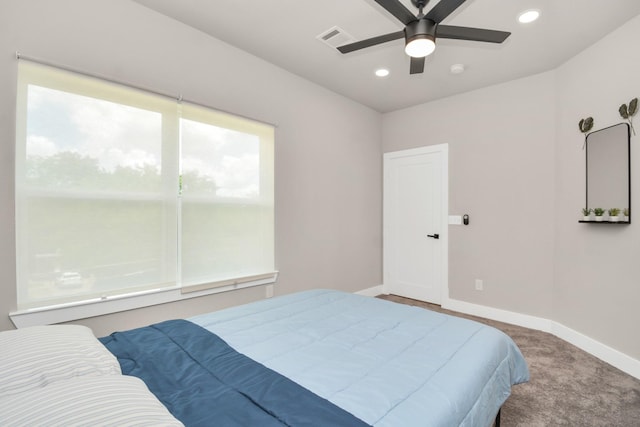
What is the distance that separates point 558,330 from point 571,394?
1263 mm

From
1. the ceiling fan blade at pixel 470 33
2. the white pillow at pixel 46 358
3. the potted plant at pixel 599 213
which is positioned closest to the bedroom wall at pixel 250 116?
the white pillow at pixel 46 358

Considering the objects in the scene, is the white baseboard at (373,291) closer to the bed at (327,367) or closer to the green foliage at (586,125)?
the bed at (327,367)

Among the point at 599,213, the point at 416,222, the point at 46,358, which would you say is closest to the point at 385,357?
the point at 46,358

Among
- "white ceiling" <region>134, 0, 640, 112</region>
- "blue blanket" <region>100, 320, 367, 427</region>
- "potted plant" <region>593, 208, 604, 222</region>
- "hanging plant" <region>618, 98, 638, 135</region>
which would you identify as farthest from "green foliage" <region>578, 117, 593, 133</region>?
"blue blanket" <region>100, 320, 367, 427</region>

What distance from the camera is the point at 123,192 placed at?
89.1 inches

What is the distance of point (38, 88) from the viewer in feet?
6.40

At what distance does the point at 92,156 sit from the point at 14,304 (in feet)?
3.32

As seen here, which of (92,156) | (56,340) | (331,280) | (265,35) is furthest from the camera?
(331,280)

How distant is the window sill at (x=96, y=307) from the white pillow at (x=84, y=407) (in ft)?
4.57

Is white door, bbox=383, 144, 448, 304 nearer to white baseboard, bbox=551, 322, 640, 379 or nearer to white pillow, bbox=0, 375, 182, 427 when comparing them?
white baseboard, bbox=551, 322, 640, 379

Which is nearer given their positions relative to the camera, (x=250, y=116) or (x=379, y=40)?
(x=379, y=40)

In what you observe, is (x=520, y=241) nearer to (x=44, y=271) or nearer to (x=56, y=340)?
(x=56, y=340)

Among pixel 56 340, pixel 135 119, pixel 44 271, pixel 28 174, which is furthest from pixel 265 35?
pixel 56 340

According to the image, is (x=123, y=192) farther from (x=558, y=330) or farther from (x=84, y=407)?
(x=558, y=330)
